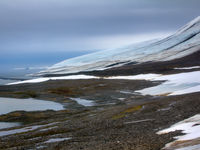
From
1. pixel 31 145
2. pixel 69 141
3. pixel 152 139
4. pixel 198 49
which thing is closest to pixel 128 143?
pixel 152 139

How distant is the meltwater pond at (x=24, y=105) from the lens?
50.9 meters

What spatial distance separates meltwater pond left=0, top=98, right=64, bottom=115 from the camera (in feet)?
167

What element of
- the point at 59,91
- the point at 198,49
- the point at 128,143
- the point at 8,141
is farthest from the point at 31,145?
the point at 198,49

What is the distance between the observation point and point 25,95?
216ft

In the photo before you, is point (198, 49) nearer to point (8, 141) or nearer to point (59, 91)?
point (59, 91)

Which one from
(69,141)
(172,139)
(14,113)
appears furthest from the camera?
(14,113)

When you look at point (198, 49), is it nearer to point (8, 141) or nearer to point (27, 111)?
point (27, 111)

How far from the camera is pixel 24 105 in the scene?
178 feet

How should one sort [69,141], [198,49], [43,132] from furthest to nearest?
[198,49], [43,132], [69,141]

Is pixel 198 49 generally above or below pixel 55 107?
above

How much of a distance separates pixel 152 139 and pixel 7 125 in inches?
1059

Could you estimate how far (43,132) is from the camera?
3011cm

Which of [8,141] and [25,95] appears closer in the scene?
[8,141]

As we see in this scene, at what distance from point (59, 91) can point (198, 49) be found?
12947 cm
